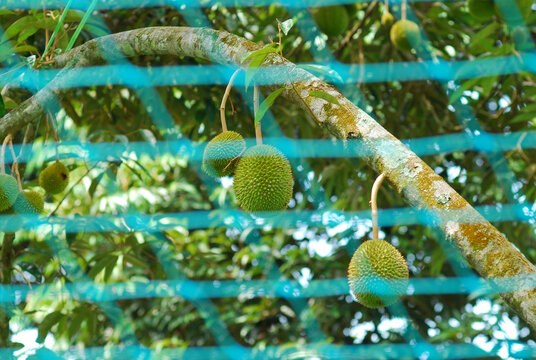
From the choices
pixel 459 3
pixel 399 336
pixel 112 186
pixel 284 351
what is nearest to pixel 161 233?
pixel 112 186

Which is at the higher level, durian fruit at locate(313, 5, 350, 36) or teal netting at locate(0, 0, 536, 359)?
durian fruit at locate(313, 5, 350, 36)

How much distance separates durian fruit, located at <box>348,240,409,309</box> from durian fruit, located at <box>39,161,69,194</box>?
787mm

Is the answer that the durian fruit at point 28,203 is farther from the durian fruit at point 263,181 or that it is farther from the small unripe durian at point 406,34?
the small unripe durian at point 406,34

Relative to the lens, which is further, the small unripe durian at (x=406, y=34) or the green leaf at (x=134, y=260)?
the green leaf at (x=134, y=260)

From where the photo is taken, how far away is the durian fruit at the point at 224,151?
808mm

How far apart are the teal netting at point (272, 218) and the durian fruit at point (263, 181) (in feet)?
1.41

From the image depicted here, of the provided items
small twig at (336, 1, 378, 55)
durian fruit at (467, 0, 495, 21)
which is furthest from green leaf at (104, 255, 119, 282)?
durian fruit at (467, 0, 495, 21)

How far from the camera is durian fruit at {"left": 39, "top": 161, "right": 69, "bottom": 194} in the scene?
4.10 ft

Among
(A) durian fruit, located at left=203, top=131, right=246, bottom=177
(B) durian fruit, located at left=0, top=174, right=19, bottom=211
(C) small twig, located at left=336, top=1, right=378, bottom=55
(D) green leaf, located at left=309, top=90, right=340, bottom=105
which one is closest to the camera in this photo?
(D) green leaf, located at left=309, top=90, right=340, bottom=105

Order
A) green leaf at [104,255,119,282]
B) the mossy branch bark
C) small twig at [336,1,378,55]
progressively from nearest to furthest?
the mossy branch bark → green leaf at [104,255,119,282] → small twig at [336,1,378,55]

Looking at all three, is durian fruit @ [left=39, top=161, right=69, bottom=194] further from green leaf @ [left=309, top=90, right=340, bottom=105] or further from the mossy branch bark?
green leaf @ [left=309, top=90, right=340, bottom=105]

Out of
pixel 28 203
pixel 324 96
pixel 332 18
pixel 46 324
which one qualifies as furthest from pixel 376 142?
pixel 46 324

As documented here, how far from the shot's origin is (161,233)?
160cm

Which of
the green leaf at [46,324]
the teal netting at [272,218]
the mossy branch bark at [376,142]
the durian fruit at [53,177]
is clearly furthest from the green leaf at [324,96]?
the green leaf at [46,324]
